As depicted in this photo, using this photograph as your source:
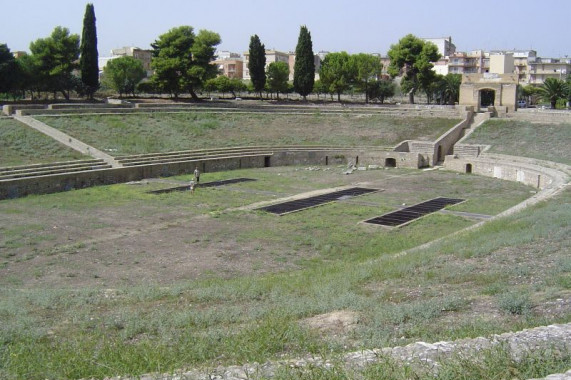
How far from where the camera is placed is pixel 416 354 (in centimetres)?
702

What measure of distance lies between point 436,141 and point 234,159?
546 inches

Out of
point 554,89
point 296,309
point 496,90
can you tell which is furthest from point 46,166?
point 554,89

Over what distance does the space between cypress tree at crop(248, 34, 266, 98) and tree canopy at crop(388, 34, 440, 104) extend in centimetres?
1208

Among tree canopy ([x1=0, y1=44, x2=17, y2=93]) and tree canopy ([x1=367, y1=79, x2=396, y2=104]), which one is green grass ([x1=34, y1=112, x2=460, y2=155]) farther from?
tree canopy ([x1=367, y1=79, x2=396, y2=104])

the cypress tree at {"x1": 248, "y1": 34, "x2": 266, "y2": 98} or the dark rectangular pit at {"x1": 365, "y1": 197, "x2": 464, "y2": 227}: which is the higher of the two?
the cypress tree at {"x1": 248, "y1": 34, "x2": 266, "y2": 98}

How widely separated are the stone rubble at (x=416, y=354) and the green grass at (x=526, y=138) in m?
27.9

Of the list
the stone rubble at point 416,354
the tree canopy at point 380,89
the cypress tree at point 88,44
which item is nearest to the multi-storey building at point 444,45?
the tree canopy at point 380,89

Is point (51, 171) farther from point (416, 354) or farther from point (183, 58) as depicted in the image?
point (416, 354)

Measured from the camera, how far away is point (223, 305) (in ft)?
35.3

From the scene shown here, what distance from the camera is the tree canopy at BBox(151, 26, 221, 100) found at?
1961 inches

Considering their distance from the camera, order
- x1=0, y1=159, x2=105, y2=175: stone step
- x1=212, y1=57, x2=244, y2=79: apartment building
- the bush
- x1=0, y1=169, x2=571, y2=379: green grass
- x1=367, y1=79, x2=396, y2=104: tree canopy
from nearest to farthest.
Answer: x1=0, y1=169, x2=571, y2=379: green grass
the bush
x1=0, y1=159, x2=105, y2=175: stone step
x1=367, y1=79, x2=396, y2=104: tree canopy
x1=212, y1=57, x2=244, y2=79: apartment building

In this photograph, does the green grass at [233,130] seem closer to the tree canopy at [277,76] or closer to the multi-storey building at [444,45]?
the tree canopy at [277,76]

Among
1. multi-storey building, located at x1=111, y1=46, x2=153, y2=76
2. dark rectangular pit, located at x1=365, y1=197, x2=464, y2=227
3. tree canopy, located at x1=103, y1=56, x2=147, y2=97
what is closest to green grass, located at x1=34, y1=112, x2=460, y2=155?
tree canopy, located at x1=103, y1=56, x2=147, y2=97

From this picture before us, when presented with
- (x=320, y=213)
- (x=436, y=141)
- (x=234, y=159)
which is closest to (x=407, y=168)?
(x=436, y=141)
